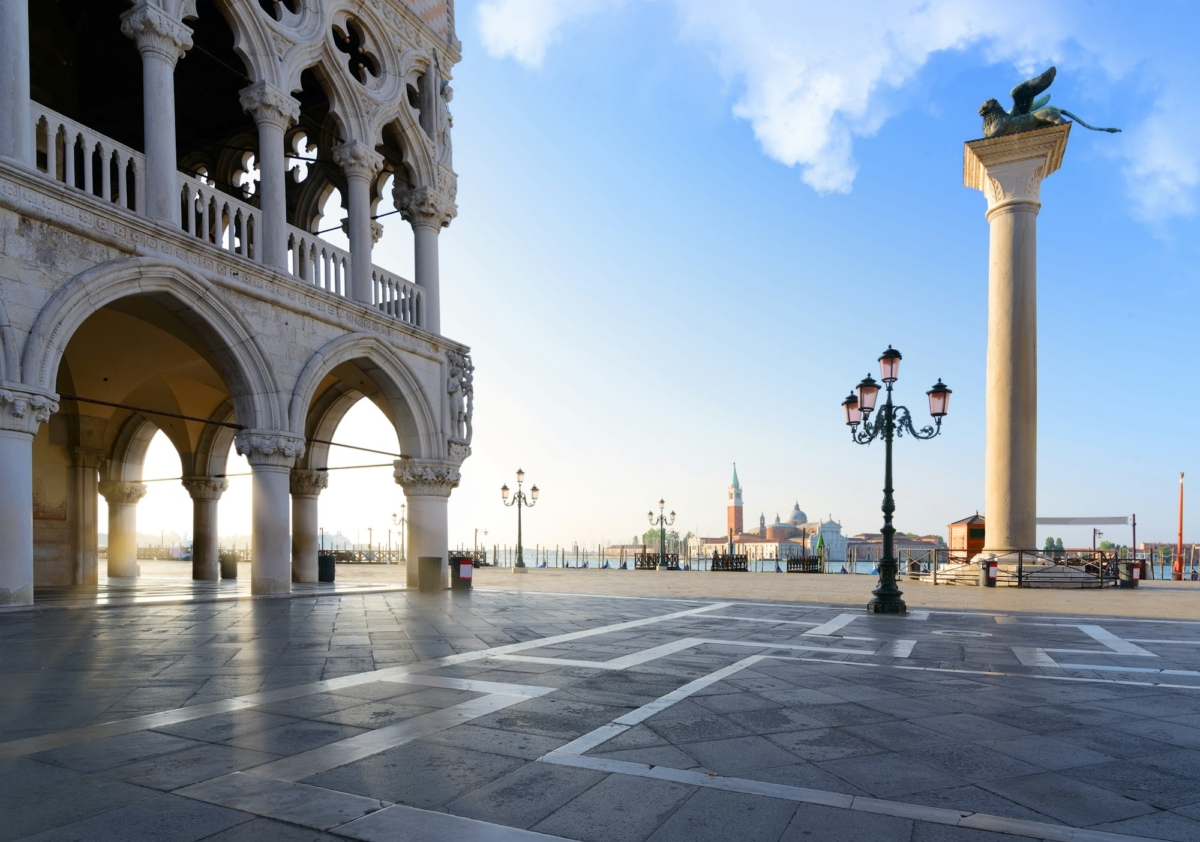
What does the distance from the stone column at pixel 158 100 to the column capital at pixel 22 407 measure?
11.1ft

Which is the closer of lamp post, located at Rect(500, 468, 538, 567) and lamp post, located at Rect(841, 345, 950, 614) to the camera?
lamp post, located at Rect(841, 345, 950, 614)

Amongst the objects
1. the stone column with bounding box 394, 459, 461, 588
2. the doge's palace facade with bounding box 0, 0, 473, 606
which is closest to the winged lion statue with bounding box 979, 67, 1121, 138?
the doge's palace facade with bounding box 0, 0, 473, 606

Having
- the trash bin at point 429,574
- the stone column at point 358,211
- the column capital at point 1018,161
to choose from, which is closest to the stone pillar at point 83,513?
the trash bin at point 429,574

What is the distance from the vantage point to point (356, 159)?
1636cm

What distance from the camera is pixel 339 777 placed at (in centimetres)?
382

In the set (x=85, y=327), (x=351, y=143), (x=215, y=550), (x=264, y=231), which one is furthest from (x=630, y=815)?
(x=215, y=550)

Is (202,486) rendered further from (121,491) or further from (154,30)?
(154,30)

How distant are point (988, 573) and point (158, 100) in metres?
22.2

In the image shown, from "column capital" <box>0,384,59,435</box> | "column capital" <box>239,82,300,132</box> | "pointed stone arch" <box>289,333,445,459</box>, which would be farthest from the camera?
"pointed stone arch" <box>289,333,445,459</box>

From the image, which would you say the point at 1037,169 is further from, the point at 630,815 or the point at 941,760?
the point at 630,815

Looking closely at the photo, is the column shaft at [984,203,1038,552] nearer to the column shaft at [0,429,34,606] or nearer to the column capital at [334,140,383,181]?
the column capital at [334,140,383,181]

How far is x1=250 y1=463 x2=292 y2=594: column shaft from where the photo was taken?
1390 centimetres

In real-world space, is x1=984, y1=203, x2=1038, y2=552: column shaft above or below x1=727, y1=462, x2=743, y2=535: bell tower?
above

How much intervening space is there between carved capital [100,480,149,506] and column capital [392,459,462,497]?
8.72m
